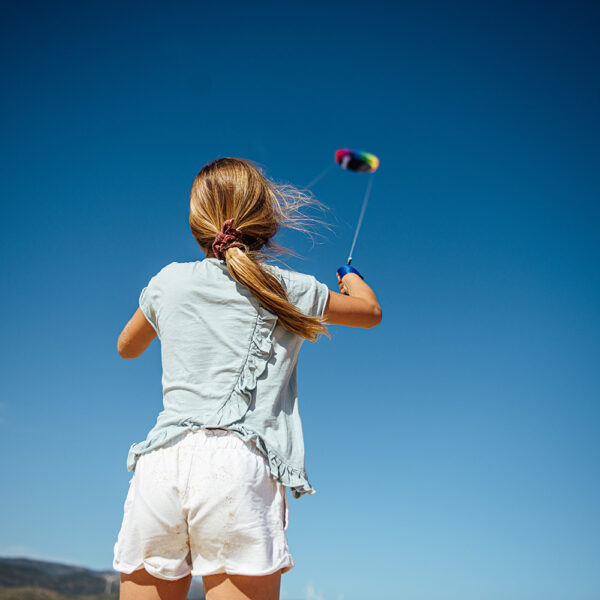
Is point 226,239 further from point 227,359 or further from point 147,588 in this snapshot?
point 147,588

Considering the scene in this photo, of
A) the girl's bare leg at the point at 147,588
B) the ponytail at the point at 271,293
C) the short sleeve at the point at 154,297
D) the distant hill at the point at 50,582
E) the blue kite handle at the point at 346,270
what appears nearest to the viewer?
the girl's bare leg at the point at 147,588

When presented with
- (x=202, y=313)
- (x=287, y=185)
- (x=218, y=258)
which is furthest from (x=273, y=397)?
(x=287, y=185)

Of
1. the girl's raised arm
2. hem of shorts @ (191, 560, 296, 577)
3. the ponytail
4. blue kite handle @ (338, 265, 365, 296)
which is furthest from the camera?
blue kite handle @ (338, 265, 365, 296)

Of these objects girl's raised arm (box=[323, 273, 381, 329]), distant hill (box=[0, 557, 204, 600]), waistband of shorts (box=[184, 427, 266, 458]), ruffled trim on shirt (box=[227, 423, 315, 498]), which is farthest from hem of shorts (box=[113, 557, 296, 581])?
distant hill (box=[0, 557, 204, 600])

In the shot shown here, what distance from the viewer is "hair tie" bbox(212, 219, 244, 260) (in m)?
2.12

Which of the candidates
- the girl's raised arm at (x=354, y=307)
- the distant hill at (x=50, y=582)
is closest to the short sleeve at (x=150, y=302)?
the girl's raised arm at (x=354, y=307)

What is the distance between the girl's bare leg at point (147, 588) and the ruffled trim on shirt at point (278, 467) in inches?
18.0

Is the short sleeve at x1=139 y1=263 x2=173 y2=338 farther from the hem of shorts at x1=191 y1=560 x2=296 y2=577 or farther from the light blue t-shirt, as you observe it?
the hem of shorts at x1=191 y1=560 x2=296 y2=577

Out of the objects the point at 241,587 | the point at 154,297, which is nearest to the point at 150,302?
the point at 154,297

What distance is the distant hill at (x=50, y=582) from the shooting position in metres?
52.2

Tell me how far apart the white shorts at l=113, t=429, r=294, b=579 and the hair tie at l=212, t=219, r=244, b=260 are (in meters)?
0.69

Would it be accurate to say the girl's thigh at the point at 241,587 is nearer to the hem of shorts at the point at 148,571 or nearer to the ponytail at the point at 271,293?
the hem of shorts at the point at 148,571

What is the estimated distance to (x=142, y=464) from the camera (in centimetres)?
182

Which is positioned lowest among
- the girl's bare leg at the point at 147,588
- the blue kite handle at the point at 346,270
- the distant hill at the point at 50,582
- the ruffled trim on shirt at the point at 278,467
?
the distant hill at the point at 50,582
